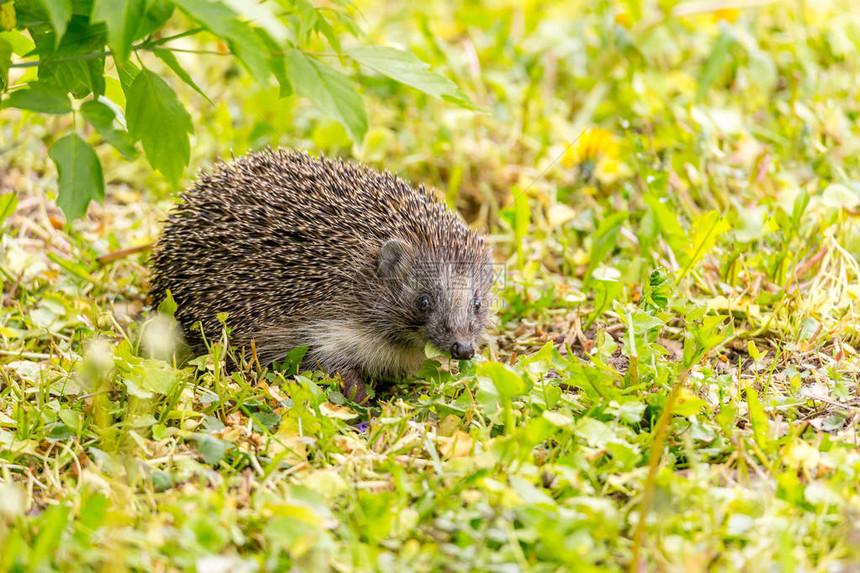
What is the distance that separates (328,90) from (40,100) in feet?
4.17

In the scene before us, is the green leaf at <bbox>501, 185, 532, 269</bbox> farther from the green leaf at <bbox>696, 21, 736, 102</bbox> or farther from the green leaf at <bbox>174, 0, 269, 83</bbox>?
the green leaf at <bbox>174, 0, 269, 83</bbox>

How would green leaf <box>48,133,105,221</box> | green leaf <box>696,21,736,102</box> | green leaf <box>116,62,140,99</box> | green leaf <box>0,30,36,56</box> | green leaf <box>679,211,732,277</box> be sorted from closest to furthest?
green leaf <box>48,133,105,221</box> → green leaf <box>116,62,140,99</box> → green leaf <box>0,30,36,56</box> → green leaf <box>679,211,732,277</box> → green leaf <box>696,21,736,102</box>

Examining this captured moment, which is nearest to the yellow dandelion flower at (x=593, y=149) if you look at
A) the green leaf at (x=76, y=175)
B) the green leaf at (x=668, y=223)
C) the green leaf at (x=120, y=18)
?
the green leaf at (x=668, y=223)

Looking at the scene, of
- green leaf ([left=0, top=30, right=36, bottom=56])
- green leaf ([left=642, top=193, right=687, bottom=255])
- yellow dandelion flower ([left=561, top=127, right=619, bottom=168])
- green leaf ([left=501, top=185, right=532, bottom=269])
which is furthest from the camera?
yellow dandelion flower ([left=561, top=127, right=619, bottom=168])

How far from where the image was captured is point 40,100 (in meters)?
4.00

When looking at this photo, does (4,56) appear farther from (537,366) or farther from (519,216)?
(519,216)

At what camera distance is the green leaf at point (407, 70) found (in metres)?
4.17

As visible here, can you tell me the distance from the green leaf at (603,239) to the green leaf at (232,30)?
301 cm

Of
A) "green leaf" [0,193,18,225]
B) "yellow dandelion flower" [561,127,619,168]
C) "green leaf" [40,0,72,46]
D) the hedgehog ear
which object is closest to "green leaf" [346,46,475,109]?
"green leaf" [40,0,72,46]

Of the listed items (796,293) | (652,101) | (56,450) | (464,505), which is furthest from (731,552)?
(652,101)

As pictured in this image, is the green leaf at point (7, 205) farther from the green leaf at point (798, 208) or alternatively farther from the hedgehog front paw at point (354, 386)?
the green leaf at point (798, 208)

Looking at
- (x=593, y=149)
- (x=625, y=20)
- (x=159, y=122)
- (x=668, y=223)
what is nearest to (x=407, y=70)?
(x=159, y=122)

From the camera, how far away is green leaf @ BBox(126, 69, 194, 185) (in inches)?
164

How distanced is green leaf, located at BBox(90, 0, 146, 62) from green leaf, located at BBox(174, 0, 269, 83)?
0.16 metres
